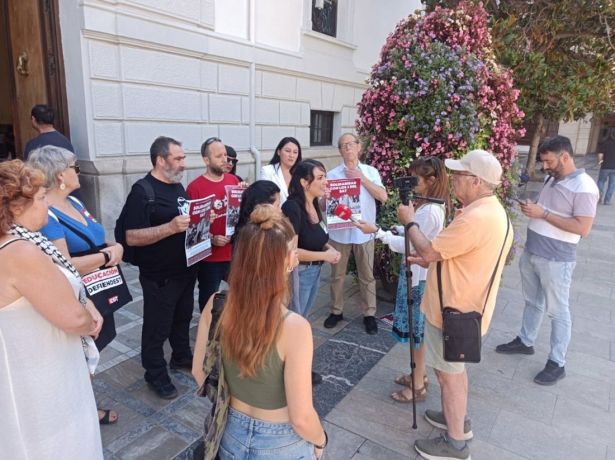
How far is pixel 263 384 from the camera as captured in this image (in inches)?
60.5

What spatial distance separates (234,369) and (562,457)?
8.07 feet

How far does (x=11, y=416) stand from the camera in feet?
5.51

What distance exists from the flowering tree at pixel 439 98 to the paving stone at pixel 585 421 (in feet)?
8.48

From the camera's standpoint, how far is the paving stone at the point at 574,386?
3357mm

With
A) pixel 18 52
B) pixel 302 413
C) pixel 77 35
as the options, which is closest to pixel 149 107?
pixel 77 35

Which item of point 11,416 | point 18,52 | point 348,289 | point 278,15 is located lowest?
point 348,289

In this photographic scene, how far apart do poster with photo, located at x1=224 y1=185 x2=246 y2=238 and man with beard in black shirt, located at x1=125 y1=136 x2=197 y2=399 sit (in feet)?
1.16

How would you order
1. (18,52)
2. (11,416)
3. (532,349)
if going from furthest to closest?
(18,52), (532,349), (11,416)

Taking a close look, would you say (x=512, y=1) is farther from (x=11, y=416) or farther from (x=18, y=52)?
(x=11, y=416)

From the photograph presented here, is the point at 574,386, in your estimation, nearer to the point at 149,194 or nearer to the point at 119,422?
the point at 119,422

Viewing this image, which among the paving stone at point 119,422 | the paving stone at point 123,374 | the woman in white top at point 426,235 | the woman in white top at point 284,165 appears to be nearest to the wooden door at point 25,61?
the woman in white top at point 284,165

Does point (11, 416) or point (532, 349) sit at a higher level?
point (11, 416)

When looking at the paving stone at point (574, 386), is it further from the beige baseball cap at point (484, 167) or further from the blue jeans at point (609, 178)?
the blue jeans at point (609, 178)

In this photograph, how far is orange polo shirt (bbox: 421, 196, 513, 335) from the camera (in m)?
2.29
